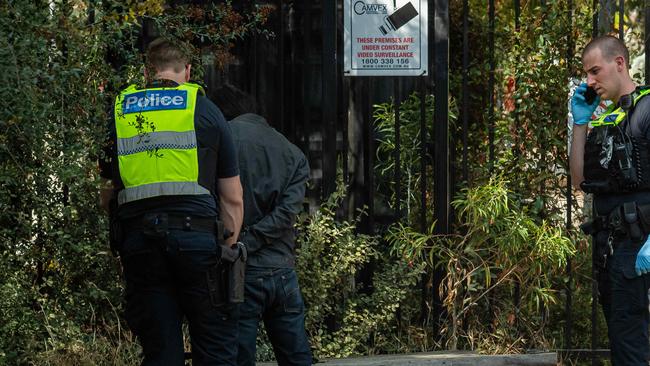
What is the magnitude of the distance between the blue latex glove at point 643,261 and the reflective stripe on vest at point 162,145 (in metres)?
2.04

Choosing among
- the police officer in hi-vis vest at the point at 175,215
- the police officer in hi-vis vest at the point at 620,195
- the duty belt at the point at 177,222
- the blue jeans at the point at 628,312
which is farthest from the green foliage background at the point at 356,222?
the blue jeans at the point at 628,312

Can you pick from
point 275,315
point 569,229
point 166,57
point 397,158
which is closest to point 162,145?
point 166,57

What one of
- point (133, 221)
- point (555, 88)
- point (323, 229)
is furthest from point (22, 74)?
point (555, 88)

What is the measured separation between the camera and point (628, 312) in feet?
19.2

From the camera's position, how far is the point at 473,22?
850 centimetres

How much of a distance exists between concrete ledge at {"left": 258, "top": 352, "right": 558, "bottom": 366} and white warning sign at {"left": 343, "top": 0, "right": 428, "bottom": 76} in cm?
172

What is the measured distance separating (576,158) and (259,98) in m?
2.45

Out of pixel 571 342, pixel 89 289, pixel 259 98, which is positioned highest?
pixel 259 98

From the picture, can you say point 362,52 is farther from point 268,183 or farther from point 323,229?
point 268,183

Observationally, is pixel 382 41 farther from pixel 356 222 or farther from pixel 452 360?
pixel 452 360

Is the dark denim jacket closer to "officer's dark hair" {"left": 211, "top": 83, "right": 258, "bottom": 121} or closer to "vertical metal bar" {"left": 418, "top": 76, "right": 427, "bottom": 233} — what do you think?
"officer's dark hair" {"left": 211, "top": 83, "right": 258, "bottom": 121}

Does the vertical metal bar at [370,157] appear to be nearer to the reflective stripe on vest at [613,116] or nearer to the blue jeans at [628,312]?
the reflective stripe on vest at [613,116]

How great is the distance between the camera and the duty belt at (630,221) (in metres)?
5.89

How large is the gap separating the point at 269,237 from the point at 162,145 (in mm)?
756
